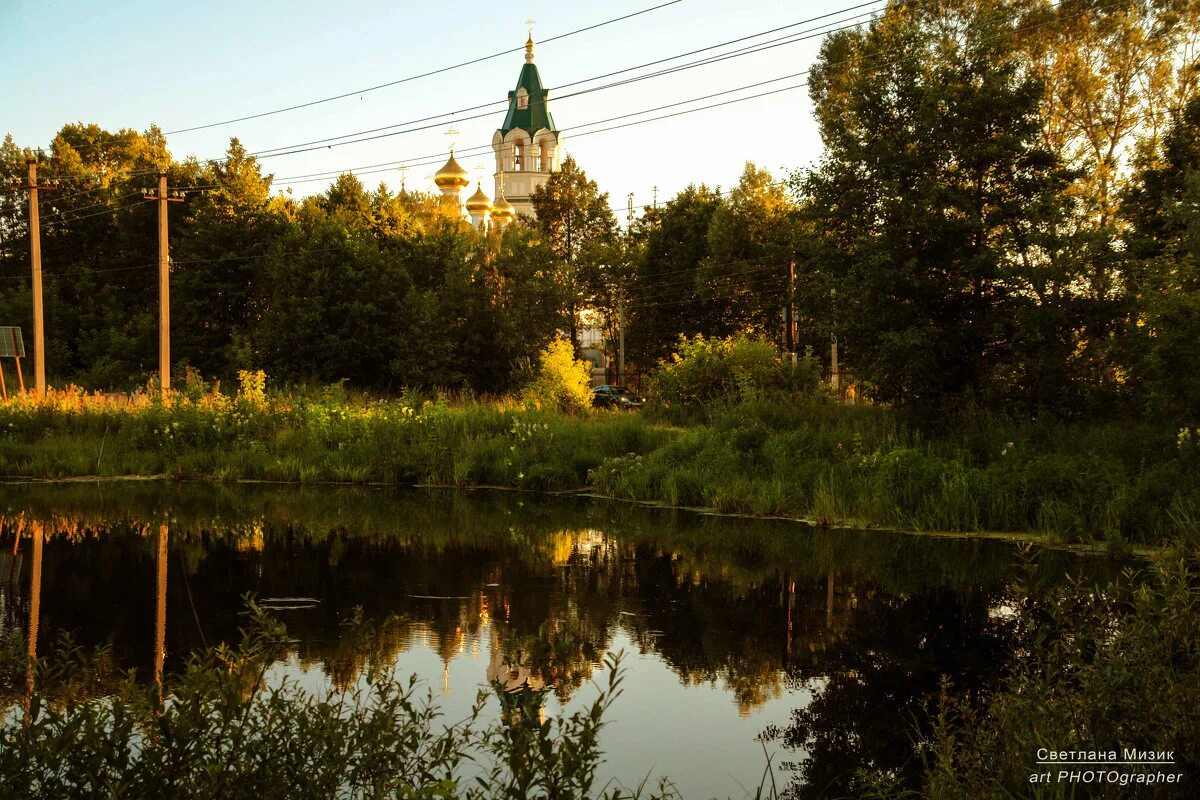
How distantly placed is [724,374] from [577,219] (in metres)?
36.7

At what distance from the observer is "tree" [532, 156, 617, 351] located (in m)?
58.7

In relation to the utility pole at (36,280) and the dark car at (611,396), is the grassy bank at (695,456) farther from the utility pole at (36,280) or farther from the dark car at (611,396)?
the dark car at (611,396)

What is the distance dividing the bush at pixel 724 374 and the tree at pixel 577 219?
3310 cm

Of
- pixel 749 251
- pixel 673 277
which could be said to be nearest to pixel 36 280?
pixel 749 251

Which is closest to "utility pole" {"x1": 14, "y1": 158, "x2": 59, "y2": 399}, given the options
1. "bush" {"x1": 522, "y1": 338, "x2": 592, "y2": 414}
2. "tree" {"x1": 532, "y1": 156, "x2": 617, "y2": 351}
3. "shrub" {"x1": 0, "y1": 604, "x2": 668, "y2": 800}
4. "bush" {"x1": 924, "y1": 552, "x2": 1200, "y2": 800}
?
"bush" {"x1": 522, "y1": 338, "x2": 592, "y2": 414}

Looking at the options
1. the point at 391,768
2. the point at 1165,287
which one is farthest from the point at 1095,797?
the point at 1165,287

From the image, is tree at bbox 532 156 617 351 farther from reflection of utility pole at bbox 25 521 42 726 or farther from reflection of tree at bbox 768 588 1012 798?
reflection of tree at bbox 768 588 1012 798

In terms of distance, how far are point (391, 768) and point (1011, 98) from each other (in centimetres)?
1653

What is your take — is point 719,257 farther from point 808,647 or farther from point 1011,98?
point 808,647

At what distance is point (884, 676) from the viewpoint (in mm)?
7641

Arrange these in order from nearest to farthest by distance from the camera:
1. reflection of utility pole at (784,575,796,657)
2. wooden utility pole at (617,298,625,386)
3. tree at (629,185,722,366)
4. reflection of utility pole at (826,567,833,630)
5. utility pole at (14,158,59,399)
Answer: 1. reflection of utility pole at (784,575,796,657)
2. reflection of utility pole at (826,567,833,630)
3. utility pole at (14,158,59,399)
4. tree at (629,185,722,366)
5. wooden utility pole at (617,298,625,386)

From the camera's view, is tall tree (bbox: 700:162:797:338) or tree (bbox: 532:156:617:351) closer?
tall tree (bbox: 700:162:797:338)

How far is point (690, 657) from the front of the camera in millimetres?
8242

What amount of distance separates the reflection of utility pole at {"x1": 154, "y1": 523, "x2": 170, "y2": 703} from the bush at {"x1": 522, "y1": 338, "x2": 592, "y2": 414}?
1522 centimetres
